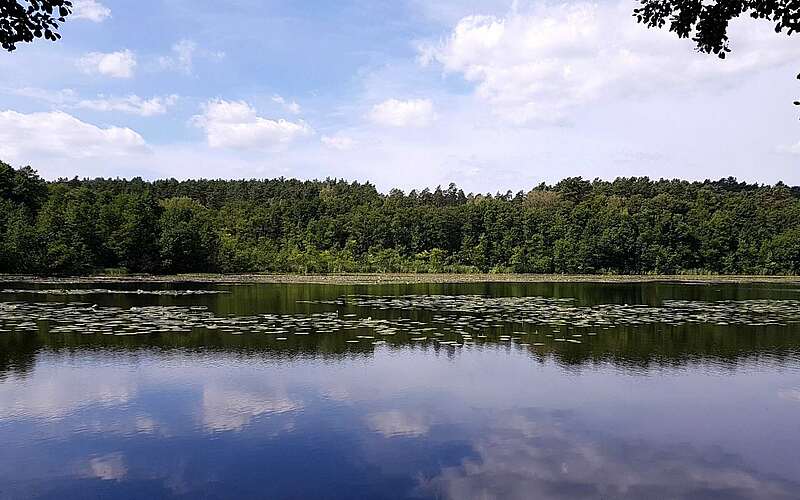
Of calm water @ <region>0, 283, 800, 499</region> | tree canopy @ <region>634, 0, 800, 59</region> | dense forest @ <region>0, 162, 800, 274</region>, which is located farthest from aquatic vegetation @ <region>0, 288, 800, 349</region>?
dense forest @ <region>0, 162, 800, 274</region>

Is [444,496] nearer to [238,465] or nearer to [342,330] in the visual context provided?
[238,465]

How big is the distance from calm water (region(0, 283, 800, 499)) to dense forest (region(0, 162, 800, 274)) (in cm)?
2453

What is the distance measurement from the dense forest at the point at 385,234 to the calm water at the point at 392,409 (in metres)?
24.5

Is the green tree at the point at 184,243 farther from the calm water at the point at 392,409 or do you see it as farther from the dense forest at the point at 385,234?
the calm water at the point at 392,409

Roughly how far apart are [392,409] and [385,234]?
4872 centimetres

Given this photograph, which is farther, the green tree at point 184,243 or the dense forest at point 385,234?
the green tree at point 184,243

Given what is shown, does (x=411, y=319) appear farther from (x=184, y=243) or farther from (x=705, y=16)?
(x=184, y=243)

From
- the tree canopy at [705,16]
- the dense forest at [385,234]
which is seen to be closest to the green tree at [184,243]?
the dense forest at [385,234]

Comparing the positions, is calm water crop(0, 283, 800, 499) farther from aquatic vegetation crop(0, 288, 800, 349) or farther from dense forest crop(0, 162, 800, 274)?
dense forest crop(0, 162, 800, 274)

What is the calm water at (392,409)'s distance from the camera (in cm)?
609

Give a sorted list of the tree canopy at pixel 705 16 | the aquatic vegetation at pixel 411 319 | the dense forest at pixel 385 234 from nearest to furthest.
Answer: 1. the tree canopy at pixel 705 16
2. the aquatic vegetation at pixel 411 319
3. the dense forest at pixel 385 234

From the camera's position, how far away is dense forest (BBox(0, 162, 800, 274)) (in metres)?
39.9

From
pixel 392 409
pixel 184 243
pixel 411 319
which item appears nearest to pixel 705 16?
pixel 392 409

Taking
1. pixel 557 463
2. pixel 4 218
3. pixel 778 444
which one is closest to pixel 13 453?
pixel 557 463
